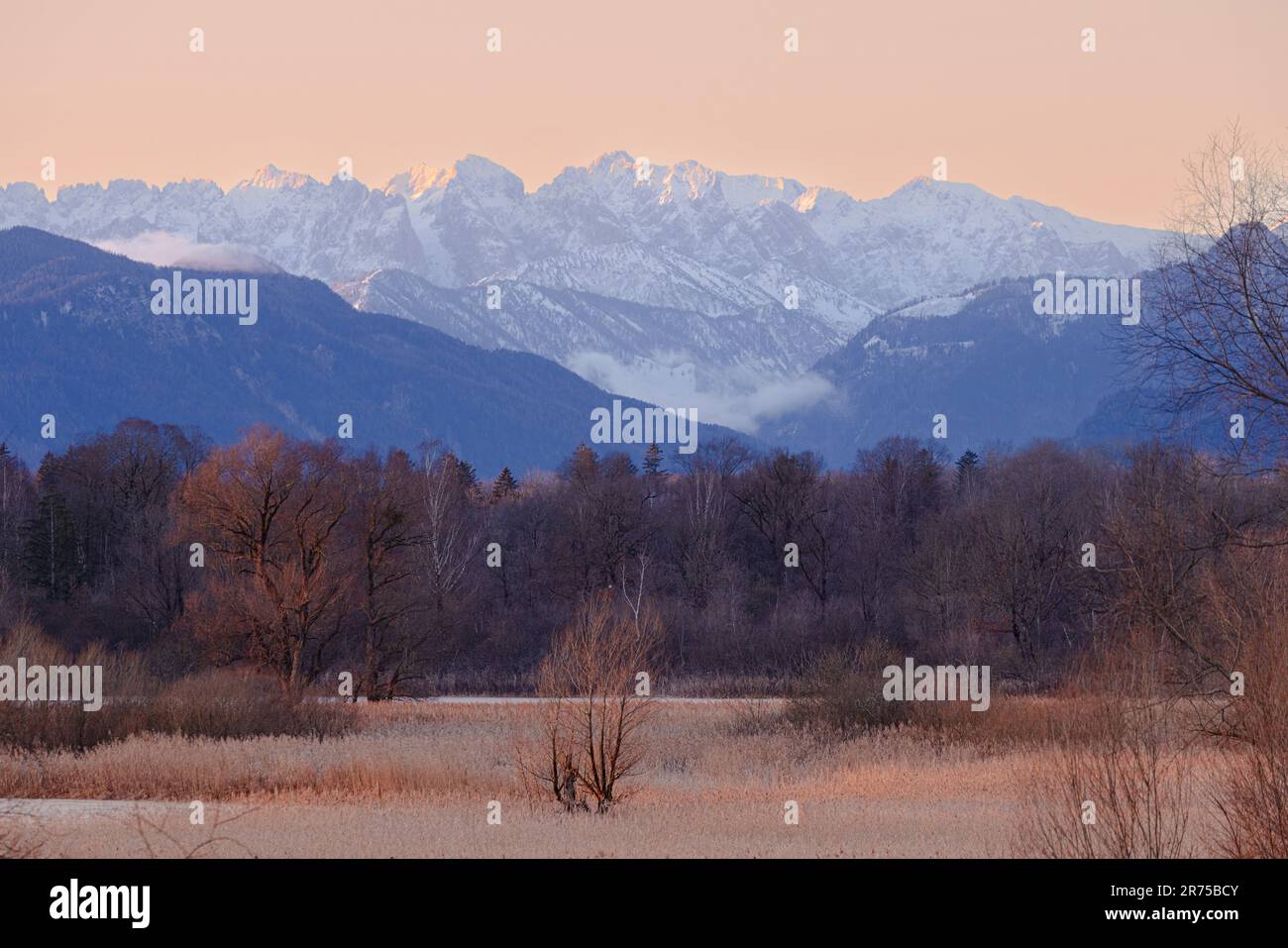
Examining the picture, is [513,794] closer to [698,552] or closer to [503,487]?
[698,552]

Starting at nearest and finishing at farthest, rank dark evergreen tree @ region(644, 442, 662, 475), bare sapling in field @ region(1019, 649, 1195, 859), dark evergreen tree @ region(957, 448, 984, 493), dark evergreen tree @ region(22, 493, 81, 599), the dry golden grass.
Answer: bare sapling in field @ region(1019, 649, 1195, 859) → the dry golden grass → dark evergreen tree @ region(22, 493, 81, 599) → dark evergreen tree @ region(957, 448, 984, 493) → dark evergreen tree @ region(644, 442, 662, 475)

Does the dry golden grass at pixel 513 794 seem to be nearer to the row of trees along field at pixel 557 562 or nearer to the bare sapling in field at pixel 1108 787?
the bare sapling in field at pixel 1108 787

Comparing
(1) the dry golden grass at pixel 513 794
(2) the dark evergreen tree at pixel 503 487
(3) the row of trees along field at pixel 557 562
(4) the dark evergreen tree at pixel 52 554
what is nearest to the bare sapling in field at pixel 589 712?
(1) the dry golden grass at pixel 513 794

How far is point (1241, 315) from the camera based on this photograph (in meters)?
22.9

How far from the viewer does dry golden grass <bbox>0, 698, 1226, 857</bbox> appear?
71.8 ft

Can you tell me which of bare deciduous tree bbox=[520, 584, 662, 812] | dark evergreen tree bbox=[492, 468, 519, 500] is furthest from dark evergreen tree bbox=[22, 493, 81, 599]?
bare deciduous tree bbox=[520, 584, 662, 812]

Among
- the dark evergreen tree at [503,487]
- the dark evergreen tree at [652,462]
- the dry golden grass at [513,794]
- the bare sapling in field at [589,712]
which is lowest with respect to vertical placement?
the dry golden grass at [513,794]

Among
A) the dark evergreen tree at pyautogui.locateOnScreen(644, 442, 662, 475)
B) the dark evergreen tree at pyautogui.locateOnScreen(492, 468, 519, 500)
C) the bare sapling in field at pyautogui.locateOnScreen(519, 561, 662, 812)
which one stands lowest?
the bare sapling in field at pyautogui.locateOnScreen(519, 561, 662, 812)

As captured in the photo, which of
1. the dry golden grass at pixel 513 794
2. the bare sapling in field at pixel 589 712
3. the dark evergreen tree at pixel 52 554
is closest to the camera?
the dry golden grass at pixel 513 794

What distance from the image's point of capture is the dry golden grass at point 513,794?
21.9m

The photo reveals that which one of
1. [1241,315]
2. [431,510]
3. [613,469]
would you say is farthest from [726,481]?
[1241,315]

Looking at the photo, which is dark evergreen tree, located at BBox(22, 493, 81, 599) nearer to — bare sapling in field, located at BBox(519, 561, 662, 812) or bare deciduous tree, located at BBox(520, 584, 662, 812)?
bare sapling in field, located at BBox(519, 561, 662, 812)

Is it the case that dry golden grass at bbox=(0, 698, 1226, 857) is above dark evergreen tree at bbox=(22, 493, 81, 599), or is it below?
below
